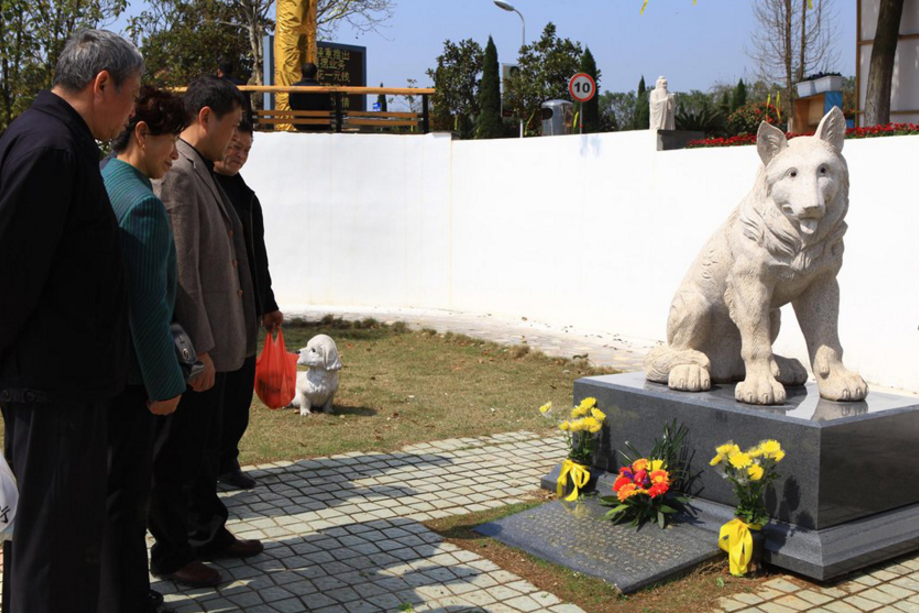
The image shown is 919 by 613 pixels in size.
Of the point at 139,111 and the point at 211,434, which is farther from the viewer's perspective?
the point at 211,434

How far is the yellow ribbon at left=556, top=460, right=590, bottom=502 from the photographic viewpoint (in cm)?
521

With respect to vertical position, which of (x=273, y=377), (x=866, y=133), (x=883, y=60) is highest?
(x=883, y=60)

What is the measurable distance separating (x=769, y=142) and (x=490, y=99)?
31.6 m

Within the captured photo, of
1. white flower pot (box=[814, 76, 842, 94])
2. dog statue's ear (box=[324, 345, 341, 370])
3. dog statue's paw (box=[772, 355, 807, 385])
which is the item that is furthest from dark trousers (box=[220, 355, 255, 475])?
white flower pot (box=[814, 76, 842, 94])

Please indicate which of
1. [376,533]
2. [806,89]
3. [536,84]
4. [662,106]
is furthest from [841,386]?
[536,84]

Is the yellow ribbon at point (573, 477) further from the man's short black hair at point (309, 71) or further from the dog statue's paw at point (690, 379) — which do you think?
the man's short black hair at point (309, 71)

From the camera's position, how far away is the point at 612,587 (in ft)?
13.6

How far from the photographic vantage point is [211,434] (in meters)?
4.39

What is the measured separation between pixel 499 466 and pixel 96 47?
413 centimetres

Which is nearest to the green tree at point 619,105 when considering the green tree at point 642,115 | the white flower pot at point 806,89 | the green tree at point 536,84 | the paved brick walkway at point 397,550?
the green tree at point 642,115

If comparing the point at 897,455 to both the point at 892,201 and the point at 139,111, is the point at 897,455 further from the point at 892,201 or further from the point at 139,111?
the point at 892,201

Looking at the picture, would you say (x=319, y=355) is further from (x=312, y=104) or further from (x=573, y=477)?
(x=312, y=104)

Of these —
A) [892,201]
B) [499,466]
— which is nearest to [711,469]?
[499,466]

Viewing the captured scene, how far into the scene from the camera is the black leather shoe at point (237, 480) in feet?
18.6
